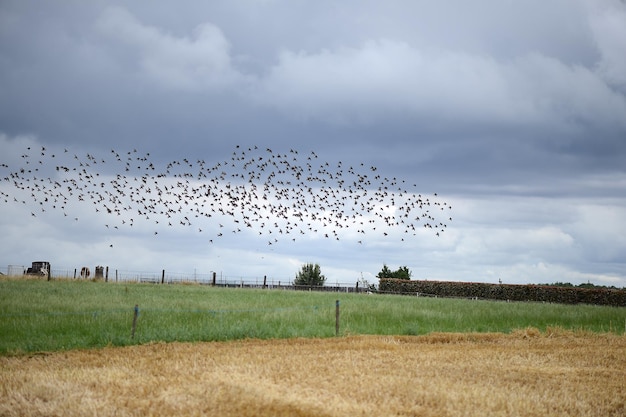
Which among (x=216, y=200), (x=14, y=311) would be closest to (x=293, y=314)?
(x=216, y=200)

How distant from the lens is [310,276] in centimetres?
7312

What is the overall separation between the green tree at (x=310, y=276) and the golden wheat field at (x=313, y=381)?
50450 millimetres

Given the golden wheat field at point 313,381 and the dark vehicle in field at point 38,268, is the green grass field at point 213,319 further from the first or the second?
the dark vehicle in field at point 38,268

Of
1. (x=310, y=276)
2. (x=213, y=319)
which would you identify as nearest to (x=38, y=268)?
(x=310, y=276)

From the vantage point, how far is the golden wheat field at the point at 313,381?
12.5 meters

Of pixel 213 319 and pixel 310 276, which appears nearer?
pixel 213 319

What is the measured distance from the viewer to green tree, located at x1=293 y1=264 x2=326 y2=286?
7300 centimetres

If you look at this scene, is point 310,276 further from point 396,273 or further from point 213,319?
point 213,319

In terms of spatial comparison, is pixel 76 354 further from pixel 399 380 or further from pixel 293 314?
pixel 293 314

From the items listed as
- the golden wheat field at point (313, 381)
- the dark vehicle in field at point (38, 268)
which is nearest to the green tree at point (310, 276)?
the dark vehicle in field at point (38, 268)

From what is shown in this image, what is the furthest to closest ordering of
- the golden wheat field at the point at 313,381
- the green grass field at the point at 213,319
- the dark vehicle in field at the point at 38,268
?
the dark vehicle in field at the point at 38,268, the green grass field at the point at 213,319, the golden wheat field at the point at 313,381

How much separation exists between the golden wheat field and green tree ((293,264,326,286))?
5045 cm

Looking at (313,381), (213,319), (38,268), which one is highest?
(38,268)

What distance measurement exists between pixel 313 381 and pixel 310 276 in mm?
58492
